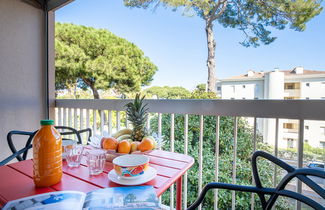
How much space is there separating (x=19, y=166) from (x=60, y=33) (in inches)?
190

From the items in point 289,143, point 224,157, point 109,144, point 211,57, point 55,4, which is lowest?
point 224,157

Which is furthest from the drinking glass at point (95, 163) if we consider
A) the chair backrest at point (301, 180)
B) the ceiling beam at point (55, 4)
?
the ceiling beam at point (55, 4)

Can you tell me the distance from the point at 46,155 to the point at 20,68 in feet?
8.26

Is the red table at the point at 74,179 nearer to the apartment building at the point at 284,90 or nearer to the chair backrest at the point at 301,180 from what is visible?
the chair backrest at the point at 301,180

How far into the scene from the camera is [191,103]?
1.64 metres

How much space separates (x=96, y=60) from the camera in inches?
200

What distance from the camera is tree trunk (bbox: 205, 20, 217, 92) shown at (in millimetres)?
3467

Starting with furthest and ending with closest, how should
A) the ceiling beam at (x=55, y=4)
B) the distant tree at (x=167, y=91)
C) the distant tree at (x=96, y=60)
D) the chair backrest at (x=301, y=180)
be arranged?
the distant tree at (x=96, y=60) → the distant tree at (x=167, y=91) → the ceiling beam at (x=55, y=4) → the chair backrest at (x=301, y=180)

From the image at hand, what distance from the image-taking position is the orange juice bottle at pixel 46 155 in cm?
74

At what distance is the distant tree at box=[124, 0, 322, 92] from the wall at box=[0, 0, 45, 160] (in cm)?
203

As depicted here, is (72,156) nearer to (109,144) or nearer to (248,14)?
(109,144)

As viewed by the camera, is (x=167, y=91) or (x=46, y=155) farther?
(x=167, y=91)

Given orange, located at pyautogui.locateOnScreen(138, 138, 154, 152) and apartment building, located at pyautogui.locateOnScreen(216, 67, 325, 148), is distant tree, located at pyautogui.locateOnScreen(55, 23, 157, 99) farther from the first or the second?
orange, located at pyautogui.locateOnScreen(138, 138, 154, 152)

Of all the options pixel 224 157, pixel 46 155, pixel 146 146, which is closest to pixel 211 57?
pixel 224 157
